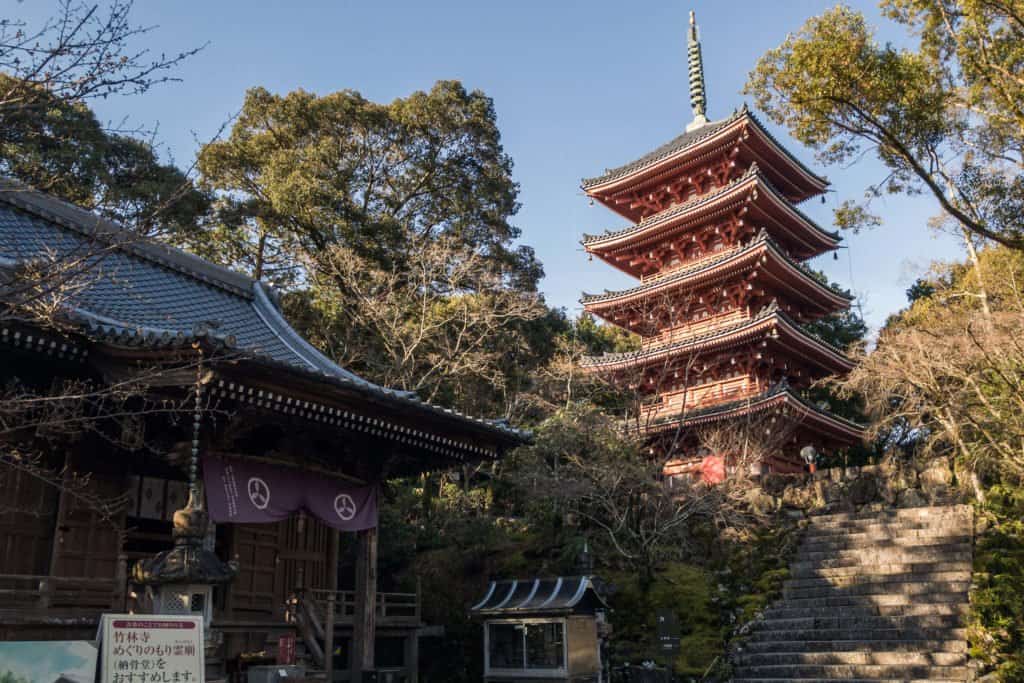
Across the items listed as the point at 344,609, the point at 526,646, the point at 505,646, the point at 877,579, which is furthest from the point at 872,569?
the point at 344,609

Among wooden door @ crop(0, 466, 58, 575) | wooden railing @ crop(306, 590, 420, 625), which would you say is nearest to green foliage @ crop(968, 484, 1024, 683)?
wooden railing @ crop(306, 590, 420, 625)

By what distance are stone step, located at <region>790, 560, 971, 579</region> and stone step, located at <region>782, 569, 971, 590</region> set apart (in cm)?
6

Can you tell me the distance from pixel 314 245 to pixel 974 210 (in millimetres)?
20641

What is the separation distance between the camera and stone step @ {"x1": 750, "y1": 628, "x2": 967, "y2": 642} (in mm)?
12227

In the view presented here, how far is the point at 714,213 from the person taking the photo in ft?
77.8

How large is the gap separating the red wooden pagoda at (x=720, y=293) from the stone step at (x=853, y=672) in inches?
303

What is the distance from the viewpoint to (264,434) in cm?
1109

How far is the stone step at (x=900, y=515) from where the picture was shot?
15.6 meters

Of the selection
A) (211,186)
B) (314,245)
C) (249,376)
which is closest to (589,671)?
(249,376)

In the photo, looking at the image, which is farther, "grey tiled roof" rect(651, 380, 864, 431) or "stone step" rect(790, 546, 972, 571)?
"grey tiled roof" rect(651, 380, 864, 431)

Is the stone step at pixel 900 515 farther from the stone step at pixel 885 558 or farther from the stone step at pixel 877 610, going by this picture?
the stone step at pixel 877 610

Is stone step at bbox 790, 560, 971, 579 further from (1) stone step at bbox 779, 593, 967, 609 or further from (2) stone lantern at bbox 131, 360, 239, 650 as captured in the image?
(2) stone lantern at bbox 131, 360, 239, 650

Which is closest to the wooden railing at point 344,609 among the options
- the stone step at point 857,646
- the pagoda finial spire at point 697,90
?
the stone step at point 857,646

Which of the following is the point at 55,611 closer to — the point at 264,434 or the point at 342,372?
the point at 264,434
